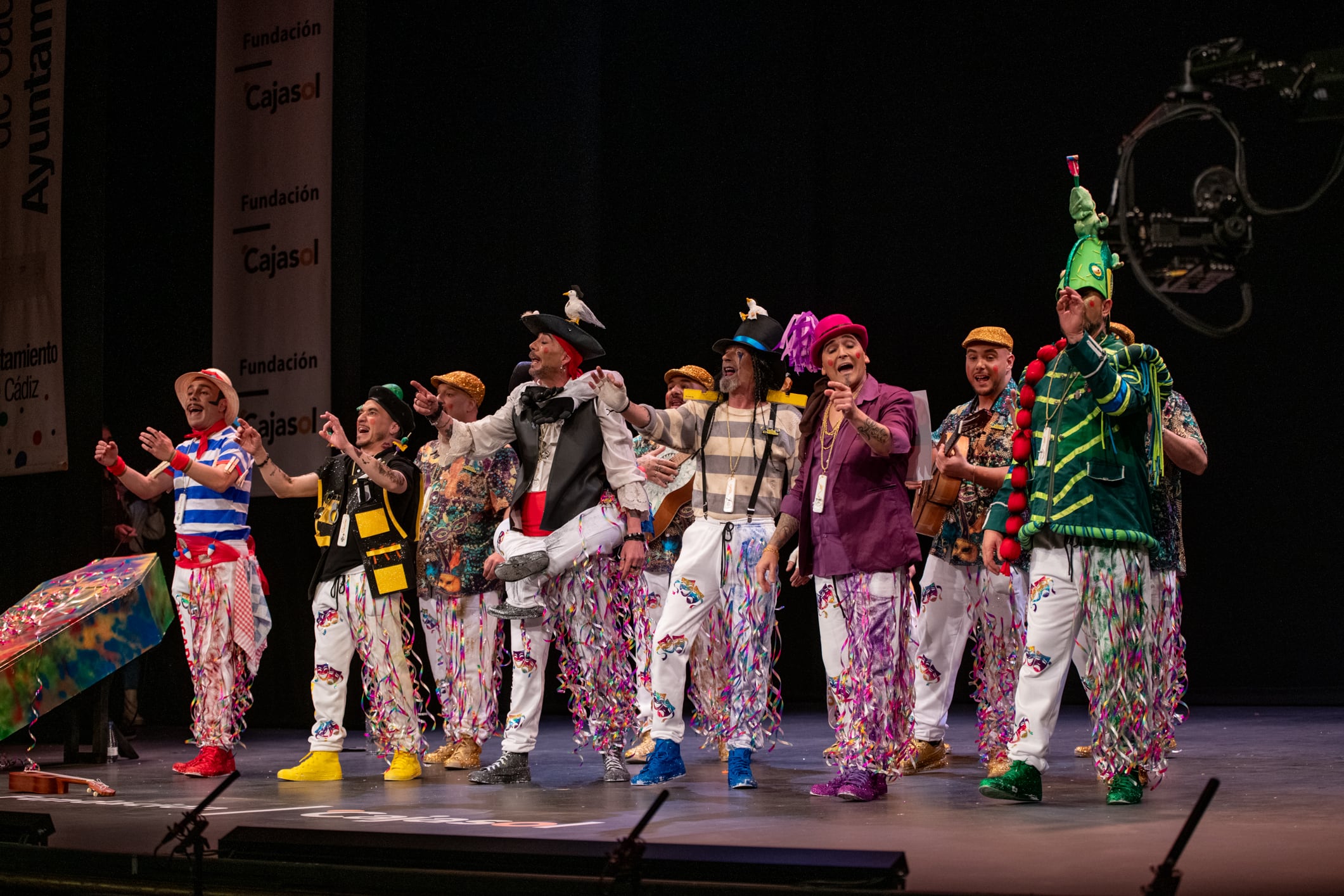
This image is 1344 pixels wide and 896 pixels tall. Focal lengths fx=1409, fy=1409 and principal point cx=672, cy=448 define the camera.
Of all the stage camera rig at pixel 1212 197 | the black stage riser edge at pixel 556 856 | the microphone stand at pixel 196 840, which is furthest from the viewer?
the microphone stand at pixel 196 840

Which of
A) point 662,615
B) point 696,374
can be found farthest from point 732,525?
point 696,374

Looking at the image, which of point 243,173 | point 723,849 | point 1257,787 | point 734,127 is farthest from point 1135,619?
point 243,173

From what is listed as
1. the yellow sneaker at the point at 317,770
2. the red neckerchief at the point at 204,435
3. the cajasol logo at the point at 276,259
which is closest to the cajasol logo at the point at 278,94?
the cajasol logo at the point at 276,259

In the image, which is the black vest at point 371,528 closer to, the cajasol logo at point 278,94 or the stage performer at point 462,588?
the stage performer at point 462,588

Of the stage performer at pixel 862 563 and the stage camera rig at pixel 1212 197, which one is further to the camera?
the stage performer at pixel 862 563

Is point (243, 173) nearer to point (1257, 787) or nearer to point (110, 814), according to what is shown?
point (110, 814)

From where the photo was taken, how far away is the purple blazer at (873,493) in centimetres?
479

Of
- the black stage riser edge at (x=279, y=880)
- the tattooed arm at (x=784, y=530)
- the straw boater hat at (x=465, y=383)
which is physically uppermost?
the straw boater hat at (x=465, y=383)

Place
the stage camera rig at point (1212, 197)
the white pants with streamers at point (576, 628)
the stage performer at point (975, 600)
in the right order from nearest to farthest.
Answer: the stage camera rig at point (1212, 197), the white pants with streamers at point (576, 628), the stage performer at point (975, 600)

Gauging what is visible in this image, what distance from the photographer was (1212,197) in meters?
3.34

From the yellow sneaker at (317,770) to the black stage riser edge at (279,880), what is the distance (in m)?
1.90

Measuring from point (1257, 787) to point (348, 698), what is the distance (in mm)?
5193

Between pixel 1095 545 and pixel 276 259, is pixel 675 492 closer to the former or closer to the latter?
pixel 1095 545

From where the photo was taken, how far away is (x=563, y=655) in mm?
5430
